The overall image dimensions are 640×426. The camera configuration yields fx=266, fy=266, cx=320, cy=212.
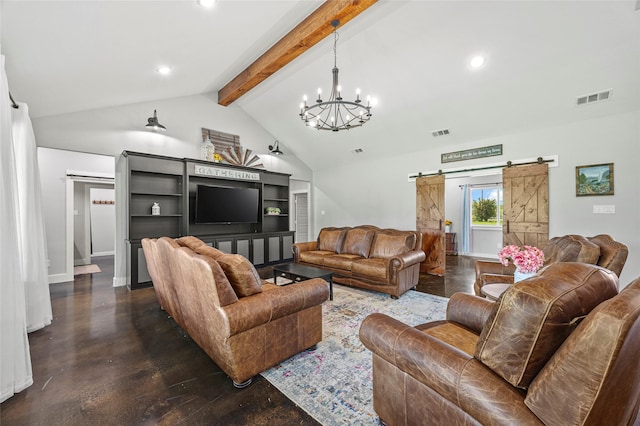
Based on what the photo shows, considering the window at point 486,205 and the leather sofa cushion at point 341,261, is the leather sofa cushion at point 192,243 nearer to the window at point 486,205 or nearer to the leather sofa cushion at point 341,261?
the leather sofa cushion at point 341,261

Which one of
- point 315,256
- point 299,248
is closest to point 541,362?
point 315,256

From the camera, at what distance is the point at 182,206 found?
5.18m

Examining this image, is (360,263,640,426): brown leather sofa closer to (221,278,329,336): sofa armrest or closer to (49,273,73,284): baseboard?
(221,278,329,336): sofa armrest

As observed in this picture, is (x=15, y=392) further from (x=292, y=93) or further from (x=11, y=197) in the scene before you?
(x=292, y=93)

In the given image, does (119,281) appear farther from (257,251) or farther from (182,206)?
(257,251)

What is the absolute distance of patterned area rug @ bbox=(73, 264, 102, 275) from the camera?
18.4ft

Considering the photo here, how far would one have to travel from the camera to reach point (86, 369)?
2.13 meters

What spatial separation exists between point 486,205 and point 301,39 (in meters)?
6.77

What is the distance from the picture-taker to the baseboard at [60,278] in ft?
15.5

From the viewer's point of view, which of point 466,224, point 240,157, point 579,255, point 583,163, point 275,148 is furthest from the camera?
point 466,224

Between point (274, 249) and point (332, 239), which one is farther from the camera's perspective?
point (274, 249)

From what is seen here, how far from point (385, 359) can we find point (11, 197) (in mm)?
2725

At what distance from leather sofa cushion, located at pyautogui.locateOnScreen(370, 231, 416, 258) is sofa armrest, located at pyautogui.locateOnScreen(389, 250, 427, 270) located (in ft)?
0.50

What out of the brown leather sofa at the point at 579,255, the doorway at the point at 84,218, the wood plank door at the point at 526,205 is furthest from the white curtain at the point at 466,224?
the doorway at the point at 84,218
